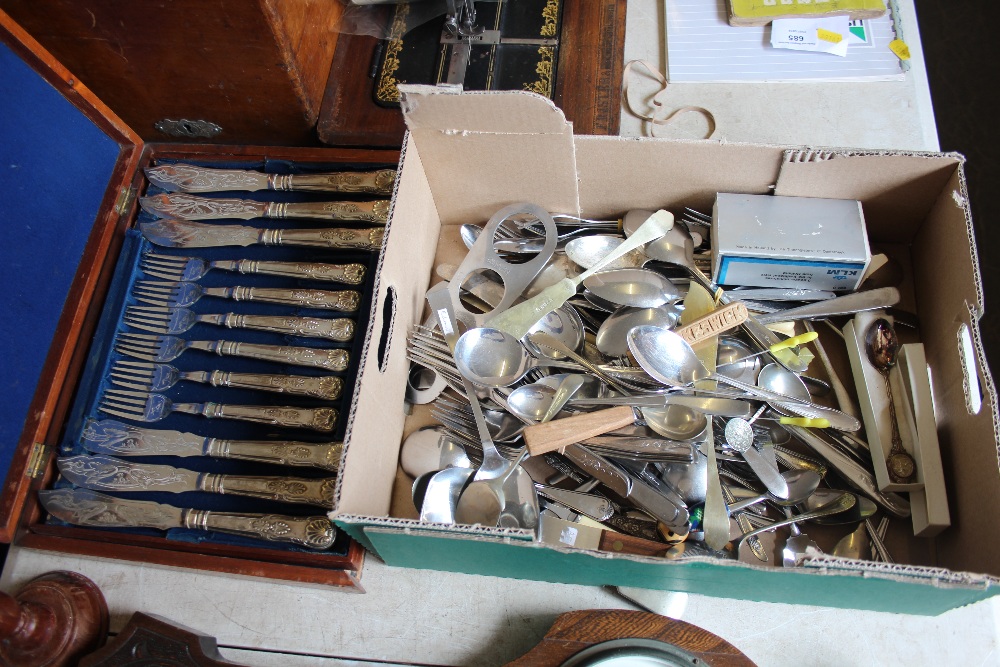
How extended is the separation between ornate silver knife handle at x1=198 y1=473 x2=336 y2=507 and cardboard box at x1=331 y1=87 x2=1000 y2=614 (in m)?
0.08

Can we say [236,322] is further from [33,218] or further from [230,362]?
[33,218]

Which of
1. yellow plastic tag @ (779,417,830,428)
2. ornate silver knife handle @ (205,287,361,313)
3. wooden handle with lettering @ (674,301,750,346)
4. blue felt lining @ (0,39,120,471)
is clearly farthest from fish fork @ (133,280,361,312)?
yellow plastic tag @ (779,417,830,428)

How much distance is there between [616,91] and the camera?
114cm

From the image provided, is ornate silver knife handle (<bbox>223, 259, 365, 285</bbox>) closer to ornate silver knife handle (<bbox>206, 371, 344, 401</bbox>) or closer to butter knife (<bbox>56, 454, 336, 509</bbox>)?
ornate silver knife handle (<bbox>206, 371, 344, 401</bbox>)

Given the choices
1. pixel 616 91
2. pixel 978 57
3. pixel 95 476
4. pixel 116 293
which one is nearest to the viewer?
pixel 95 476

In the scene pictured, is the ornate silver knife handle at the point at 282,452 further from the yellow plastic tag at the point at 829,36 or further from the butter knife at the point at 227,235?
the yellow plastic tag at the point at 829,36

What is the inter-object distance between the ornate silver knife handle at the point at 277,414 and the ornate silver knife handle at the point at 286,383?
2 centimetres

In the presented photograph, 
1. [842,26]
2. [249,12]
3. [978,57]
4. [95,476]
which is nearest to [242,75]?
[249,12]

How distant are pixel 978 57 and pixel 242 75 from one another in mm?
1632

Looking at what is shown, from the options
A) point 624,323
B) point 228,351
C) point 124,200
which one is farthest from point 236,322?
point 624,323

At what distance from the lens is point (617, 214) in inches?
40.6

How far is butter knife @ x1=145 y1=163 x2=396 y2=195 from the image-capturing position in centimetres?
106

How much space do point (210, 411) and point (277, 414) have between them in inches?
3.6

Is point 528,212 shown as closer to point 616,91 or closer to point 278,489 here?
point 616,91
